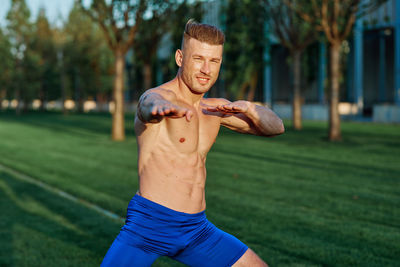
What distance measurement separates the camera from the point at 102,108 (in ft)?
220

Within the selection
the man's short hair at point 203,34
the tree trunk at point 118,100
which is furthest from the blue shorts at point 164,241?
the tree trunk at point 118,100

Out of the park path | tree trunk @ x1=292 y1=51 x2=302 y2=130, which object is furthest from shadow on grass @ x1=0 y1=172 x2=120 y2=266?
tree trunk @ x1=292 y1=51 x2=302 y2=130

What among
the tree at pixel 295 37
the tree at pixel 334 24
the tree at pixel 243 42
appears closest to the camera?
the tree at pixel 334 24

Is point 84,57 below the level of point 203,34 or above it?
above

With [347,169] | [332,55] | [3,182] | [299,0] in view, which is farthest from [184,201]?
[299,0]

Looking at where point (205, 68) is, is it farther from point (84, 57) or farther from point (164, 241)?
point (84, 57)

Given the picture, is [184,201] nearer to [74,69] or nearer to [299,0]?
[299,0]

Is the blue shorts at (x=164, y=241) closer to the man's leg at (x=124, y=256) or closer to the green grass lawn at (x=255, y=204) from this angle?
the man's leg at (x=124, y=256)

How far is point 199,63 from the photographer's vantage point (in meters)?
2.85

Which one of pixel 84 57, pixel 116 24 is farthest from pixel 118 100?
pixel 84 57

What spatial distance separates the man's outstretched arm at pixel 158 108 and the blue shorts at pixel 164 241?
576 mm

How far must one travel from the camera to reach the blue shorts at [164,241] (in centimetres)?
280

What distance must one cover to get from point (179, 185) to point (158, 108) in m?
0.66

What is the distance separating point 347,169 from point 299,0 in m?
10.2
